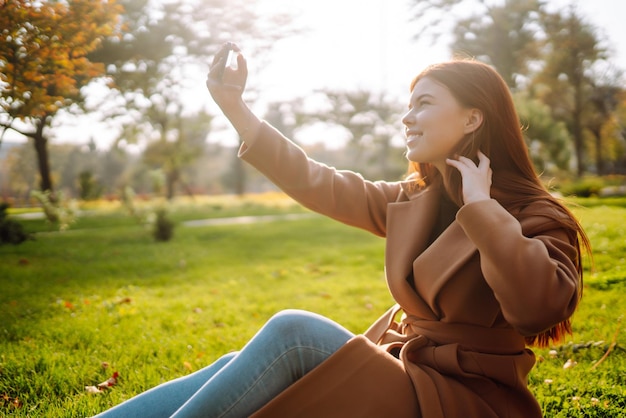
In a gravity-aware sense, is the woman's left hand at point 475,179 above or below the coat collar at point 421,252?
above

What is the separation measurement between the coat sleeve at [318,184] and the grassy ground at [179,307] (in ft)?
3.87

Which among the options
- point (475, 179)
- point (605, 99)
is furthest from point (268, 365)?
point (605, 99)

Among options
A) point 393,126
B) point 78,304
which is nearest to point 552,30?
point 393,126

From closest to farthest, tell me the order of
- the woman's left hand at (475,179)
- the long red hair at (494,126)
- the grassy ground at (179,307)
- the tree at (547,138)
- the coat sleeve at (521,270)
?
the coat sleeve at (521,270) → the woman's left hand at (475,179) → the long red hair at (494,126) → the grassy ground at (179,307) → the tree at (547,138)

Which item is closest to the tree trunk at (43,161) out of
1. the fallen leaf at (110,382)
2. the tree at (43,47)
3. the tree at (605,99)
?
the tree at (43,47)

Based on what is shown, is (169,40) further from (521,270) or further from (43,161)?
(521,270)

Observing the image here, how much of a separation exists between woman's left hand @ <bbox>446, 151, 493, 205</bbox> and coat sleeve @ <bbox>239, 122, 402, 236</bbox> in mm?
583

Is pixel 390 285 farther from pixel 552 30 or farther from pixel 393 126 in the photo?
pixel 393 126

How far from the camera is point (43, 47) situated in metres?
3.27

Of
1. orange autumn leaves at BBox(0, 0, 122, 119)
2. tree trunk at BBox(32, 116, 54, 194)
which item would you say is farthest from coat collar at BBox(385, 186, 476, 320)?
tree trunk at BBox(32, 116, 54, 194)

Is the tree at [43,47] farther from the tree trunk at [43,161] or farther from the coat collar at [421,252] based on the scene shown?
the tree trunk at [43,161]

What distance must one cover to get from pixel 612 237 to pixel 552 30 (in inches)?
573

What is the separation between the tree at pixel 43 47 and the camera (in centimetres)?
306

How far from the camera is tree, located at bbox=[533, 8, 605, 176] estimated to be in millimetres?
18281
